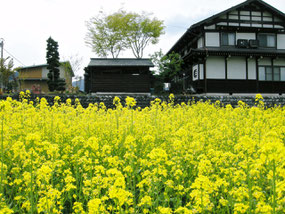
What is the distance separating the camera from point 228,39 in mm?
19469

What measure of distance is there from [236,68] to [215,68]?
1701 mm

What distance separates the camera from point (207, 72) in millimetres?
18703

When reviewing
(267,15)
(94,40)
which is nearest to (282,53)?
(267,15)

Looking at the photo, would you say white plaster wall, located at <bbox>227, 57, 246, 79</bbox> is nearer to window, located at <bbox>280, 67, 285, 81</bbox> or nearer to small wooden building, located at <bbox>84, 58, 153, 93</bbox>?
window, located at <bbox>280, 67, 285, 81</bbox>

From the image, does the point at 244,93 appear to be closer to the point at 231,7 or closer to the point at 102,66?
the point at 231,7

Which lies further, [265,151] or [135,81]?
[135,81]

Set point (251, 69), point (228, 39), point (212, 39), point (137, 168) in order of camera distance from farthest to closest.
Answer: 1. point (228, 39)
2. point (251, 69)
3. point (212, 39)
4. point (137, 168)

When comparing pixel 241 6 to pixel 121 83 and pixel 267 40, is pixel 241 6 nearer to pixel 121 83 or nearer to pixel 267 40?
pixel 267 40

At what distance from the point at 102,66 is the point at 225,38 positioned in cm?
985

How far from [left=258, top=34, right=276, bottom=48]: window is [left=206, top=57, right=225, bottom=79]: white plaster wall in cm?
385

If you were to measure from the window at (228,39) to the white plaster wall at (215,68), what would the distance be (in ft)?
4.74

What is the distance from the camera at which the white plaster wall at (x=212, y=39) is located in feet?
62.7

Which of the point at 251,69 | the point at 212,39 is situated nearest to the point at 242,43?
the point at 251,69

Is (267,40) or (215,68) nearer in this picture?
(215,68)
